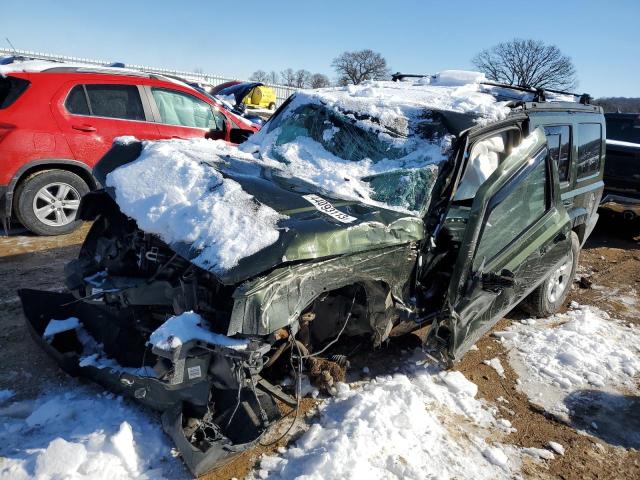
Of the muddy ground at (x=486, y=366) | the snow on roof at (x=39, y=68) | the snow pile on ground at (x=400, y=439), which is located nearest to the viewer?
the snow pile on ground at (x=400, y=439)

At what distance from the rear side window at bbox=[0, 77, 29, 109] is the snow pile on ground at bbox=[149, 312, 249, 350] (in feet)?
15.1

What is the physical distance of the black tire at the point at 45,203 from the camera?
219 inches

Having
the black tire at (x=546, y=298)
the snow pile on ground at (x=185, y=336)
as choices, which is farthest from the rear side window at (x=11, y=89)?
the black tire at (x=546, y=298)

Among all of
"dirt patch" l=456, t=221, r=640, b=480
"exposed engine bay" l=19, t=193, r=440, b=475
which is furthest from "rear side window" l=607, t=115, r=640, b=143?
"exposed engine bay" l=19, t=193, r=440, b=475

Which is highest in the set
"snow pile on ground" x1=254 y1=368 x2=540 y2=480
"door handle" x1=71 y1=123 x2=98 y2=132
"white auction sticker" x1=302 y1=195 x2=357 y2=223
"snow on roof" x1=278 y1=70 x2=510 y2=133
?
"snow on roof" x1=278 y1=70 x2=510 y2=133

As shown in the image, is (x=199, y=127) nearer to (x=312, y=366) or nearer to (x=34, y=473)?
(x=312, y=366)

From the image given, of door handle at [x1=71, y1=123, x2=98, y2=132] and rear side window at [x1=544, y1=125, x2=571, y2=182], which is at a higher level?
door handle at [x1=71, y1=123, x2=98, y2=132]

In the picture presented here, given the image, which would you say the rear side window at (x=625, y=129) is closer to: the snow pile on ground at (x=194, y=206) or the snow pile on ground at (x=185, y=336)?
the snow pile on ground at (x=194, y=206)

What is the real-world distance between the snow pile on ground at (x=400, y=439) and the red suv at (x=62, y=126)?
131 inches

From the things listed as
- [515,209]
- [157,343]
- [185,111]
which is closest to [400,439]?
[157,343]

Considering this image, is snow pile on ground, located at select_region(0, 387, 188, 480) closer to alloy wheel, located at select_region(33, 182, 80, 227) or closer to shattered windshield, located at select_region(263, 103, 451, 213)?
shattered windshield, located at select_region(263, 103, 451, 213)

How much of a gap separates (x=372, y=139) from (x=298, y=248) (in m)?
1.70

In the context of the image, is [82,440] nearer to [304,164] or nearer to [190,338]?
[190,338]

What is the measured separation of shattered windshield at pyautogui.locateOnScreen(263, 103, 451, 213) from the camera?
127 inches
